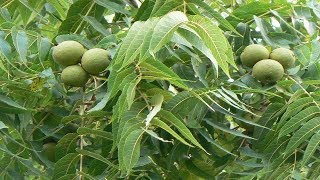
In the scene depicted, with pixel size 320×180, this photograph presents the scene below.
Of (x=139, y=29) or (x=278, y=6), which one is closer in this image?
(x=139, y=29)

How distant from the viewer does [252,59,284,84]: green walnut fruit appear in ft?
7.41

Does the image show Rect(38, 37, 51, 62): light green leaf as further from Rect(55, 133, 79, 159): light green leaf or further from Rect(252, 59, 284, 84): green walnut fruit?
Rect(252, 59, 284, 84): green walnut fruit

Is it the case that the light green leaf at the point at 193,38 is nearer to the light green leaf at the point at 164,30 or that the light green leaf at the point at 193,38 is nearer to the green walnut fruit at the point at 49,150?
the light green leaf at the point at 164,30

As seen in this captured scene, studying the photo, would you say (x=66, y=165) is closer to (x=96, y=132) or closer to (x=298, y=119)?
(x=96, y=132)

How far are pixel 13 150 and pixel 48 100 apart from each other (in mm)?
215

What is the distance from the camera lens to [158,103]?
180 cm

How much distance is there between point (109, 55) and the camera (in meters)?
2.03

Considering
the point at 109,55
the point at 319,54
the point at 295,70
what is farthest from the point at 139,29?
the point at 295,70

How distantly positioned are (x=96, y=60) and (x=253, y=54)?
0.61 m

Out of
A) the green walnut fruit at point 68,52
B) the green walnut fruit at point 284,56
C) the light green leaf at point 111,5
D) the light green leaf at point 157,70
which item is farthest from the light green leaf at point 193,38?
the green walnut fruit at point 284,56

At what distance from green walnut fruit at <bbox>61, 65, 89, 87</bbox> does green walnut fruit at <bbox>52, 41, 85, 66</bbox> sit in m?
0.02

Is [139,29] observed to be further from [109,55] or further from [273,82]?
[273,82]

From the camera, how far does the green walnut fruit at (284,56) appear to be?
233 centimetres

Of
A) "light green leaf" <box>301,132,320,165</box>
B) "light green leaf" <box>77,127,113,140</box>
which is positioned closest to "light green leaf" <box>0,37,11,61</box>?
"light green leaf" <box>77,127,113,140</box>
